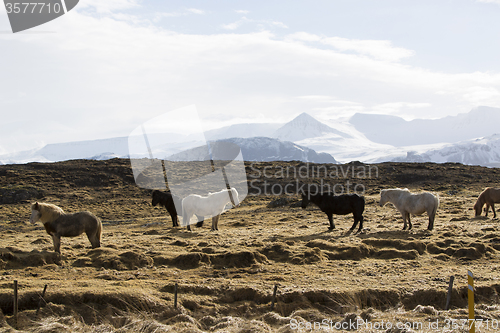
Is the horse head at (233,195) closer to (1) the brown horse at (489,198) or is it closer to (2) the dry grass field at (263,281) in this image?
(2) the dry grass field at (263,281)

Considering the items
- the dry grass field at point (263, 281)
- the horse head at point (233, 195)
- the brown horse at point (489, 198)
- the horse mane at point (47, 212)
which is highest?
the horse mane at point (47, 212)

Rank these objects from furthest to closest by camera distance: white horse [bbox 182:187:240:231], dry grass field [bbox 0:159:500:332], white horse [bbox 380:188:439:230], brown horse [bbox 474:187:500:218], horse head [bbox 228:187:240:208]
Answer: brown horse [bbox 474:187:500:218] → white horse [bbox 182:187:240:231] → horse head [bbox 228:187:240:208] → white horse [bbox 380:188:439:230] → dry grass field [bbox 0:159:500:332]

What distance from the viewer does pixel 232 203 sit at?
18.6 m

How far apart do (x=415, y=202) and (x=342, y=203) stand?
3.34 metres

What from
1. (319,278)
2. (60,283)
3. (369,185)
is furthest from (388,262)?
(369,185)

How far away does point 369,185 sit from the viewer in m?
50.0

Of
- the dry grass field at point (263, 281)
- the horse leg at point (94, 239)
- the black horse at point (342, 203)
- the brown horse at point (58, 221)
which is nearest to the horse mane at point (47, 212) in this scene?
the brown horse at point (58, 221)

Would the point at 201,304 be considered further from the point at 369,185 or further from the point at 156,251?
the point at 369,185

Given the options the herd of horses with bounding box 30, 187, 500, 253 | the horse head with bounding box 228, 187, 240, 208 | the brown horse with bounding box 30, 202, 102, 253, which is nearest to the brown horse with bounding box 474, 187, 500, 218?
the herd of horses with bounding box 30, 187, 500, 253

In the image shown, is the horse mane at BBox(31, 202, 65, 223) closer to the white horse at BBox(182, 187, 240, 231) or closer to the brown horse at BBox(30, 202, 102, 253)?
the brown horse at BBox(30, 202, 102, 253)

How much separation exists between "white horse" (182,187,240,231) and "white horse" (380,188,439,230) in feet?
26.0

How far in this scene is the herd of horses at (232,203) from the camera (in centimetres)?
1215

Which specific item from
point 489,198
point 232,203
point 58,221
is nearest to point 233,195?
point 232,203

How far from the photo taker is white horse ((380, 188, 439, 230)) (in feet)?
54.4
